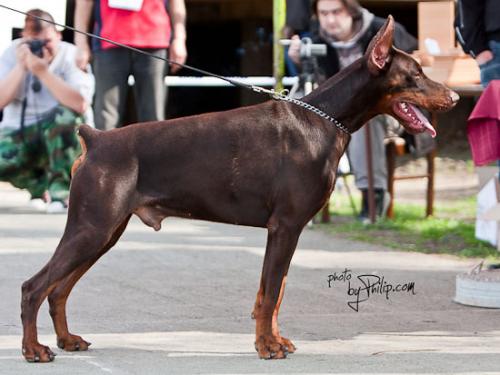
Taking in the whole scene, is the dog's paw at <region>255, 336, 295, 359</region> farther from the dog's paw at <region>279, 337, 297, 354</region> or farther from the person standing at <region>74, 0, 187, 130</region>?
the person standing at <region>74, 0, 187, 130</region>

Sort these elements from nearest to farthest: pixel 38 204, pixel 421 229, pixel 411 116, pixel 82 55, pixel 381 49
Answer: pixel 381 49 < pixel 411 116 < pixel 421 229 < pixel 82 55 < pixel 38 204

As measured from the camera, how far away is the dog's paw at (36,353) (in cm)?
575

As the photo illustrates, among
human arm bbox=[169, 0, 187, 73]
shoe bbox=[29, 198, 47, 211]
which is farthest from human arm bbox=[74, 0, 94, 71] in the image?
shoe bbox=[29, 198, 47, 211]

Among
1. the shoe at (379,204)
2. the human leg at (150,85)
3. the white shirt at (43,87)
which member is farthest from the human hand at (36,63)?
the shoe at (379,204)

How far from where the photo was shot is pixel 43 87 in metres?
10.9

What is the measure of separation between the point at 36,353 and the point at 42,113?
544cm

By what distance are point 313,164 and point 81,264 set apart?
3.69 ft

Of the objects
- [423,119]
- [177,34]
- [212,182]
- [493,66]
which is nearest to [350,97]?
[423,119]

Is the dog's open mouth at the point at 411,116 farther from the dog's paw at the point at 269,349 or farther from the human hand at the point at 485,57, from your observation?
the human hand at the point at 485,57

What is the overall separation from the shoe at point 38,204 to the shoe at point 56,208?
0.64 ft

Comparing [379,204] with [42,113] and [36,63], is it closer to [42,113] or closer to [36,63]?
[42,113]

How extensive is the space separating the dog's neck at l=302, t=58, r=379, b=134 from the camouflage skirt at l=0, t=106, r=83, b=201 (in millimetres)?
5076

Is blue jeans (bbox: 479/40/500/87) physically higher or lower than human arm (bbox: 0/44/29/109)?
higher

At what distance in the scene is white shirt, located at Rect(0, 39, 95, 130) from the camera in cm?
1082
